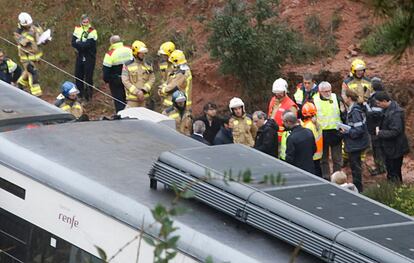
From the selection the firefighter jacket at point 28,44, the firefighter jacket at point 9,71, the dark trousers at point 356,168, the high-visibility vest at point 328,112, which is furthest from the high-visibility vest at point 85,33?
the dark trousers at point 356,168

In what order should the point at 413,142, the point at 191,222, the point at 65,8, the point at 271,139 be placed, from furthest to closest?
the point at 65,8, the point at 413,142, the point at 271,139, the point at 191,222

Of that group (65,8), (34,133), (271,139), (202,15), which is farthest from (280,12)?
(34,133)

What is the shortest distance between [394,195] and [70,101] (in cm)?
435

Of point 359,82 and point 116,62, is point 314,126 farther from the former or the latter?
point 116,62

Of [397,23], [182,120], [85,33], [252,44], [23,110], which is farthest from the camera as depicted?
[85,33]

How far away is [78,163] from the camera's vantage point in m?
10.1

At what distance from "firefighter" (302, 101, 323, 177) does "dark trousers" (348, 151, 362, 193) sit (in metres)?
0.42

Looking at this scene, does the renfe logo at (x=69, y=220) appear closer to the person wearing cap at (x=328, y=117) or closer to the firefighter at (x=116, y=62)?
the person wearing cap at (x=328, y=117)

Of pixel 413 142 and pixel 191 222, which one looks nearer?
pixel 191 222

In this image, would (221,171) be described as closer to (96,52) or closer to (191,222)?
(191,222)

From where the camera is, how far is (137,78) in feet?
57.5

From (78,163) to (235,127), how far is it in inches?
193

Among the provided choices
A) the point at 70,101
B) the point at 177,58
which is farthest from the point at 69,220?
the point at 177,58

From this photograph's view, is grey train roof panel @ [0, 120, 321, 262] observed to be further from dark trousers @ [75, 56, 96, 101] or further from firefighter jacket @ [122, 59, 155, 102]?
dark trousers @ [75, 56, 96, 101]
